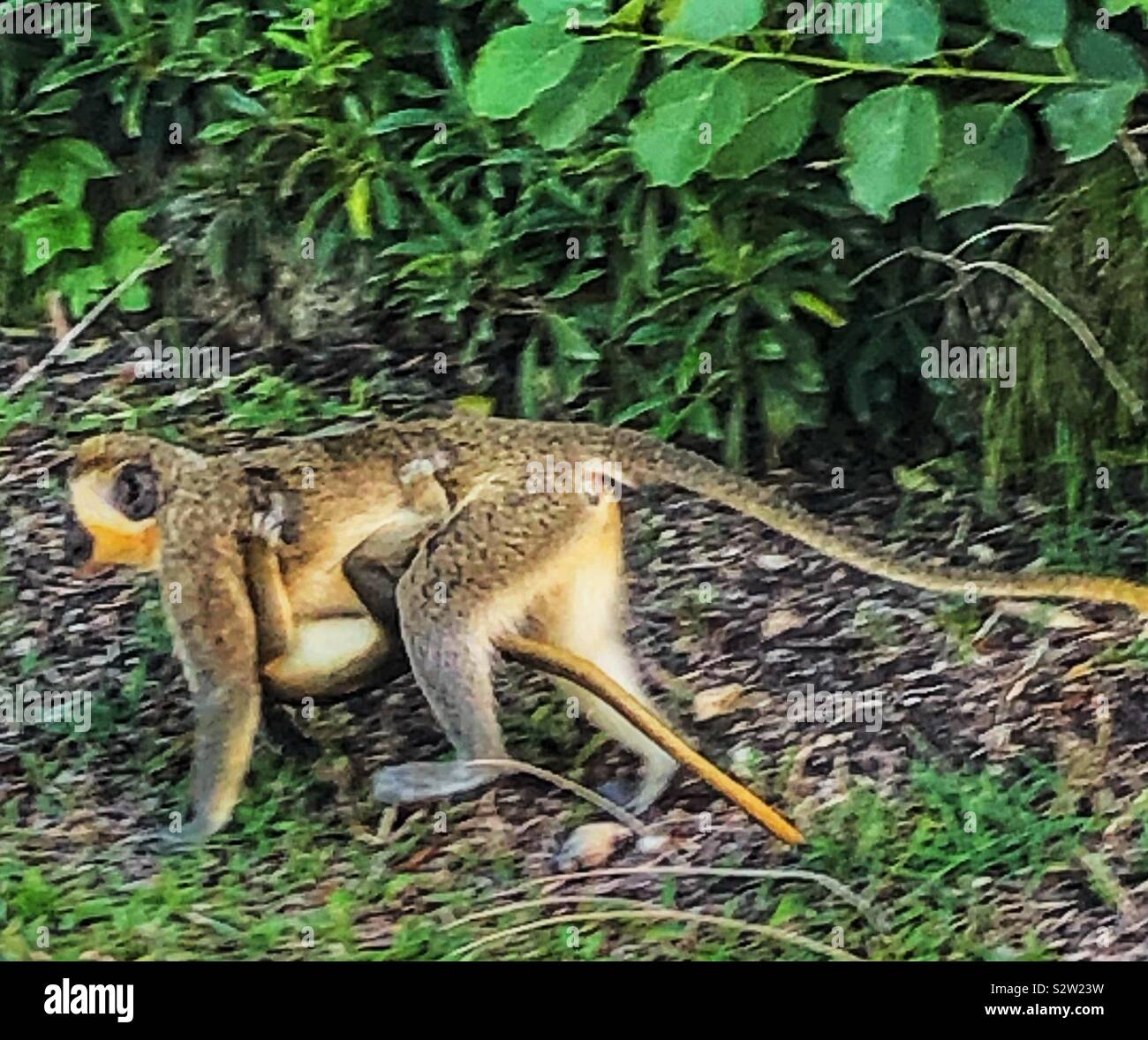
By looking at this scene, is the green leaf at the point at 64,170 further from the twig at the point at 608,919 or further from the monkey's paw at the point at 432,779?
the twig at the point at 608,919

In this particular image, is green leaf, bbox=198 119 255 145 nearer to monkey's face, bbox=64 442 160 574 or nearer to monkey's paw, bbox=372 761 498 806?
monkey's face, bbox=64 442 160 574

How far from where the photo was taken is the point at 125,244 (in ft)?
3.53

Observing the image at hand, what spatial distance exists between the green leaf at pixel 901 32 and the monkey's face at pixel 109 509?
53cm

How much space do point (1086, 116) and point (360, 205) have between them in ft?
1.53

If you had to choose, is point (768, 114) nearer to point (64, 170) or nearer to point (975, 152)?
point (975, 152)

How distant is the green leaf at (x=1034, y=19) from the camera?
1.06 metres

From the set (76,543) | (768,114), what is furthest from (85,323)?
(768,114)

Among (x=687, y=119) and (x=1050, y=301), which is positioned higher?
(x=687, y=119)

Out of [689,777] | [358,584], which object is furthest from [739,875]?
[358,584]

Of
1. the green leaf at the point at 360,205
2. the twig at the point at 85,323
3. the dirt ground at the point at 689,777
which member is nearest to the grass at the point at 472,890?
the dirt ground at the point at 689,777

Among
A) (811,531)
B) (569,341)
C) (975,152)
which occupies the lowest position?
(811,531)

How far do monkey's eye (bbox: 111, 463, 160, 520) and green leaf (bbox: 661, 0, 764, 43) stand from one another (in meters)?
0.44

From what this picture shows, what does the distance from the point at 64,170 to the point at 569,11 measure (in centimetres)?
34
